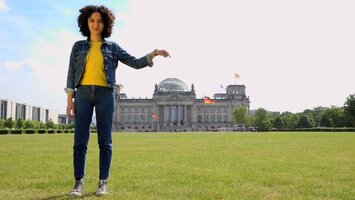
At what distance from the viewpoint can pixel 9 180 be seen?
8219 mm

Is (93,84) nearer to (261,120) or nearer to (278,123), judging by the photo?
(261,120)

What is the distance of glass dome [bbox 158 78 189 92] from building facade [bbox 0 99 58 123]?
48851 millimetres

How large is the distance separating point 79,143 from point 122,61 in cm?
153

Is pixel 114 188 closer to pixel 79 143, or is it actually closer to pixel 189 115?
pixel 79 143

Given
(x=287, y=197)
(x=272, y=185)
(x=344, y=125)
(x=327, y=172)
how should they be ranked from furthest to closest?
(x=344, y=125), (x=327, y=172), (x=272, y=185), (x=287, y=197)

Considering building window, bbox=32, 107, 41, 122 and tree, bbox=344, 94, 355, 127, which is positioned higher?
building window, bbox=32, 107, 41, 122

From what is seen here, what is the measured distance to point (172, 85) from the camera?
175000 mm

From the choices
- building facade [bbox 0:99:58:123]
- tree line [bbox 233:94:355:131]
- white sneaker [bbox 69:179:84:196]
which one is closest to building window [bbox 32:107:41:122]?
building facade [bbox 0:99:58:123]

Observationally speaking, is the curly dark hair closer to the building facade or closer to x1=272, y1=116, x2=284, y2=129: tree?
x1=272, y1=116, x2=284, y2=129: tree

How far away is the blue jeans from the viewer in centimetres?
684

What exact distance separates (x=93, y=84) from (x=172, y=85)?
552ft

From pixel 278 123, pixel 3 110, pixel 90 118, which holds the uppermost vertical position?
pixel 3 110

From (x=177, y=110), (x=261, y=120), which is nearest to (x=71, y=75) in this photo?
(x=261, y=120)

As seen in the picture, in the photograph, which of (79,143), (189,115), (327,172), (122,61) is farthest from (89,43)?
(189,115)
